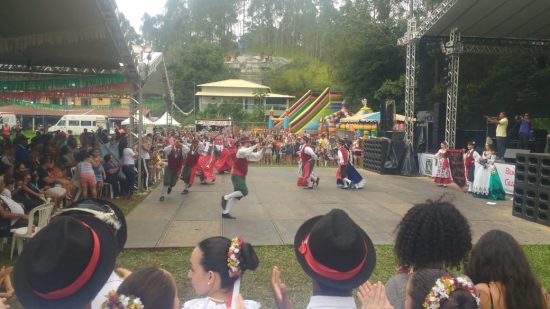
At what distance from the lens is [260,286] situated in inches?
215

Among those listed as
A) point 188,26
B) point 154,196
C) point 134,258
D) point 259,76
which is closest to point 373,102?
point 154,196

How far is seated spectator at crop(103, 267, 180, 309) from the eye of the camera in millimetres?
2047

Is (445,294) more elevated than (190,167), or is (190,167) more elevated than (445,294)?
(445,294)

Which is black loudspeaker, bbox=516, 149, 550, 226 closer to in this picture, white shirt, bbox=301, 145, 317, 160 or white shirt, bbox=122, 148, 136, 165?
white shirt, bbox=301, 145, 317, 160

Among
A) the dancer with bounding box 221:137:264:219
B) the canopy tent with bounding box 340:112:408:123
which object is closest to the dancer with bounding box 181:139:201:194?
the dancer with bounding box 221:137:264:219

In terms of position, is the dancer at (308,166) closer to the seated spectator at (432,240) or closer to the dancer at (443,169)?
the dancer at (443,169)

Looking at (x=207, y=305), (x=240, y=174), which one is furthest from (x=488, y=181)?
(x=207, y=305)

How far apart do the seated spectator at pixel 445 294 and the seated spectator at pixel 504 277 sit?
1.85 ft

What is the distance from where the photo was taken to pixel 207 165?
16.2 metres

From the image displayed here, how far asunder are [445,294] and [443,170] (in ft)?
47.0

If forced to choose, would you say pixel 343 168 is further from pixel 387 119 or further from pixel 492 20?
pixel 492 20

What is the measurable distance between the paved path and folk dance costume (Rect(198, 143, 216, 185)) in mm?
→ 589

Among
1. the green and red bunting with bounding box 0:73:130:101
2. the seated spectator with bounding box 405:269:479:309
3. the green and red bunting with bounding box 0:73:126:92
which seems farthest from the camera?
the green and red bunting with bounding box 0:73:126:92

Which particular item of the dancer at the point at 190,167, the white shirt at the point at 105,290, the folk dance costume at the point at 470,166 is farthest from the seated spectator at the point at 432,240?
the folk dance costume at the point at 470,166
